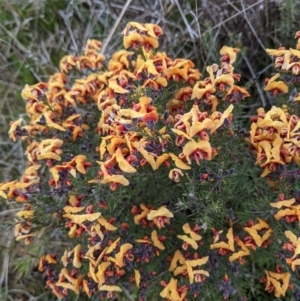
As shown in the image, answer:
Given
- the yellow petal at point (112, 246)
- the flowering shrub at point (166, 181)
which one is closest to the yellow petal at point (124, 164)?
the flowering shrub at point (166, 181)

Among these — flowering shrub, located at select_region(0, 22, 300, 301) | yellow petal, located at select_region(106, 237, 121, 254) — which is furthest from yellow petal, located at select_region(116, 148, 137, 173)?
yellow petal, located at select_region(106, 237, 121, 254)

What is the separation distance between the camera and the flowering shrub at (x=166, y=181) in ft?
6.82

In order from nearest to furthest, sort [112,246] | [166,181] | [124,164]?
[124,164] → [112,246] → [166,181]

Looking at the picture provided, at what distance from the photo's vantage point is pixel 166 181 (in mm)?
2385

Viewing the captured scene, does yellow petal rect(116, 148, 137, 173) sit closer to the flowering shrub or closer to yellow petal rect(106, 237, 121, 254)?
the flowering shrub

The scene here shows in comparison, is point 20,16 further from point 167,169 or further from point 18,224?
point 167,169

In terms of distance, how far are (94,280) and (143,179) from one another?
1.74 feet

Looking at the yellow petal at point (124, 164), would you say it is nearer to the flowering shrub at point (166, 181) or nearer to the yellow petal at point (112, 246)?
the flowering shrub at point (166, 181)

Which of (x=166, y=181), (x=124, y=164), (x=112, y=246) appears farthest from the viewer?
(x=166, y=181)

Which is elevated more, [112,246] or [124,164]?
[124,164]

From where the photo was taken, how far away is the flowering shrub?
2.08m

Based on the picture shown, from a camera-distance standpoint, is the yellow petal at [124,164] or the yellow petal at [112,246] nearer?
the yellow petal at [124,164]

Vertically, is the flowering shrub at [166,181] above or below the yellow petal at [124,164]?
below

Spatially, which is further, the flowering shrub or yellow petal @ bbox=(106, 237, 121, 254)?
yellow petal @ bbox=(106, 237, 121, 254)
